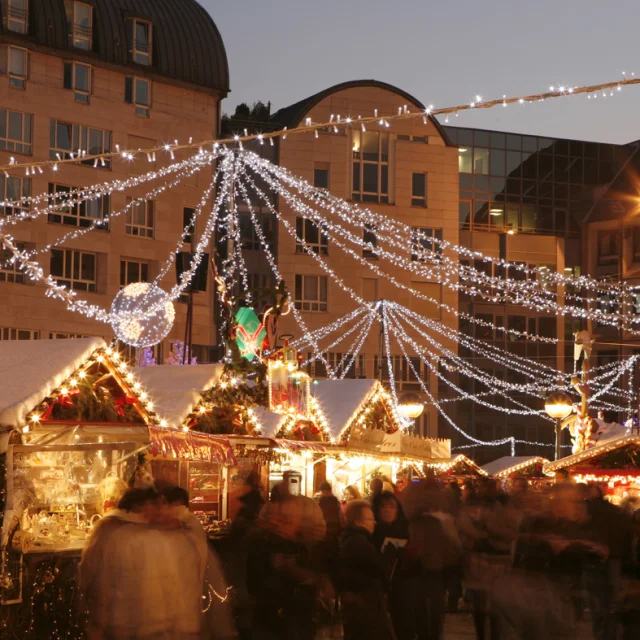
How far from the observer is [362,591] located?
27.9 ft

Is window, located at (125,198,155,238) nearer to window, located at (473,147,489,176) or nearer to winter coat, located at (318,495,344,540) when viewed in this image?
window, located at (473,147,489,176)

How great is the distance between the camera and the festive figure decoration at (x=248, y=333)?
18.6 metres

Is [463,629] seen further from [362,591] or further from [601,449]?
[601,449]

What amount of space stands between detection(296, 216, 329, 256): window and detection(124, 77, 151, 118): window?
346 inches

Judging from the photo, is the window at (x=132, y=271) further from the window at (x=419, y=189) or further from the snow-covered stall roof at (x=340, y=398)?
the snow-covered stall roof at (x=340, y=398)

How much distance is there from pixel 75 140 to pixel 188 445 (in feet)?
89.9

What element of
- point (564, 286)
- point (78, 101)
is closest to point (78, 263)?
point (78, 101)

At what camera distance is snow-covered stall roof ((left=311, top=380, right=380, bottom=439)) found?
70.3ft

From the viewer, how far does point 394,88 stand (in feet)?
158

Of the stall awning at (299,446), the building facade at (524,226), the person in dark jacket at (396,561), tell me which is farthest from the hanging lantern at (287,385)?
the building facade at (524,226)

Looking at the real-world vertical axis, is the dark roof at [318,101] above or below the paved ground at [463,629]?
above

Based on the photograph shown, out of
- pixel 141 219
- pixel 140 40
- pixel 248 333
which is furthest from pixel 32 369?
pixel 140 40

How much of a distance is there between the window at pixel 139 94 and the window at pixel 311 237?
8797 millimetres

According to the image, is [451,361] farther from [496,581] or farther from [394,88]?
[496,581]
